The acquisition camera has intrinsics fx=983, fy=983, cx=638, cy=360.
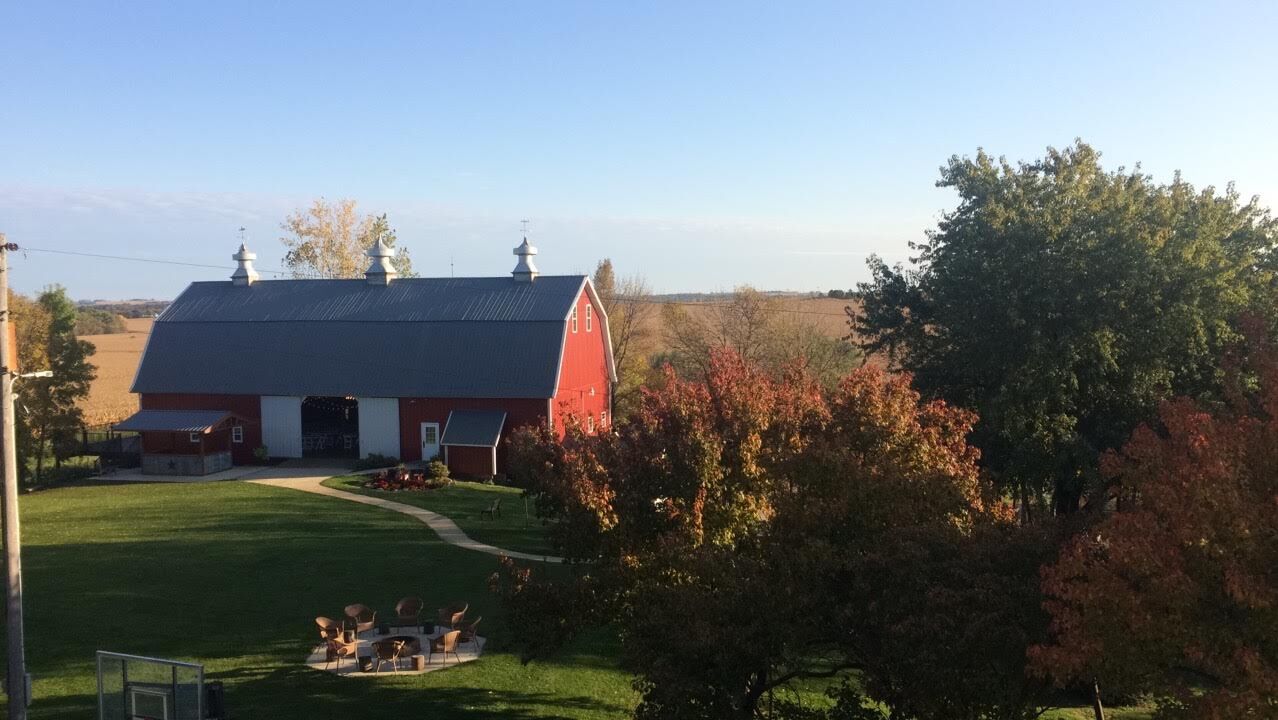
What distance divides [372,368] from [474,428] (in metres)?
6.43

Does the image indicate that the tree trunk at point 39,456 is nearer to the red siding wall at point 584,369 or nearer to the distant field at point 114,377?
the distant field at point 114,377

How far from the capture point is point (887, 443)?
15.2 m

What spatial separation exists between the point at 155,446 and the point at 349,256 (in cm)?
2952

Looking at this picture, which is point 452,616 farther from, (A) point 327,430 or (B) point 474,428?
(A) point 327,430

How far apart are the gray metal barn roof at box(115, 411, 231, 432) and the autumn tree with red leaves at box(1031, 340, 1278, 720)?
4151 cm

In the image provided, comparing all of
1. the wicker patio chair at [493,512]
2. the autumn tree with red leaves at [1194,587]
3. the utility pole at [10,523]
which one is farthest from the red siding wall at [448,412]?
the autumn tree with red leaves at [1194,587]

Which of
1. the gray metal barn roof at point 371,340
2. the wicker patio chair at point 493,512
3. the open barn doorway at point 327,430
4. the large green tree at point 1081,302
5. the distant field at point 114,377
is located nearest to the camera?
the large green tree at point 1081,302

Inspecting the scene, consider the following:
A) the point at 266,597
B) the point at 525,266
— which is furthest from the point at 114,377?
the point at 266,597

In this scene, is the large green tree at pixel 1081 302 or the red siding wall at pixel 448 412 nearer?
the large green tree at pixel 1081 302

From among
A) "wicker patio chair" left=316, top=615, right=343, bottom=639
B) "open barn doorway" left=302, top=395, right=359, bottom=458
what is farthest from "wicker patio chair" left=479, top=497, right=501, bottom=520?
"open barn doorway" left=302, top=395, right=359, bottom=458

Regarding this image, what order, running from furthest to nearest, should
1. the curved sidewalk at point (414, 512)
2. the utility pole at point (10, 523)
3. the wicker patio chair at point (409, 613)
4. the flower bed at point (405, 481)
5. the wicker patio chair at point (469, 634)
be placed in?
1. the flower bed at point (405, 481)
2. the curved sidewalk at point (414, 512)
3. the wicker patio chair at point (409, 613)
4. the wicker patio chair at point (469, 634)
5. the utility pole at point (10, 523)

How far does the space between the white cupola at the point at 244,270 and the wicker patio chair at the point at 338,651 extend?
118ft

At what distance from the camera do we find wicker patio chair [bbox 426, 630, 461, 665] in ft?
66.7

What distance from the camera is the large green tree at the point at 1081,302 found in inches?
984
